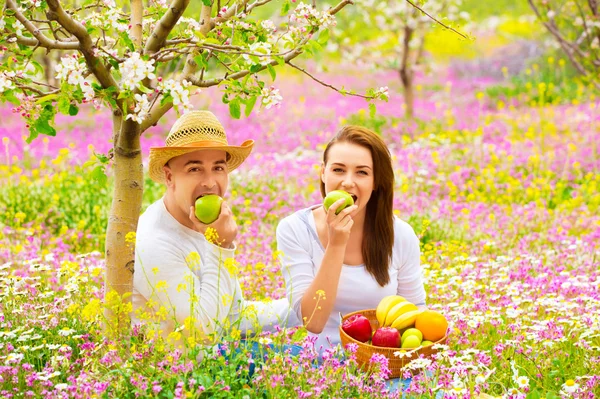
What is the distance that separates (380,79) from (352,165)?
19.6 metres

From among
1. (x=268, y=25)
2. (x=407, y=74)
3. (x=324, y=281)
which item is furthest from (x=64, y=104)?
(x=407, y=74)

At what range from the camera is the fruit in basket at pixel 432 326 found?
356cm

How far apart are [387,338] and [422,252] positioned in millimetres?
2970

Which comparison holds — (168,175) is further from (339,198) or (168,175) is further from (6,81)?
(6,81)

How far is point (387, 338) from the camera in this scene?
352 centimetres

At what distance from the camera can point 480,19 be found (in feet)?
101

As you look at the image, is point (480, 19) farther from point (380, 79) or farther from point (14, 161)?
point (14, 161)

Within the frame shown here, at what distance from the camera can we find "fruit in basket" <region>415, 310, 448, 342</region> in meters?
3.56

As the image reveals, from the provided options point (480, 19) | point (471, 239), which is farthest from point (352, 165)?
point (480, 19)

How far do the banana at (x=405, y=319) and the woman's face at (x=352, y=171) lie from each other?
27.6 inches

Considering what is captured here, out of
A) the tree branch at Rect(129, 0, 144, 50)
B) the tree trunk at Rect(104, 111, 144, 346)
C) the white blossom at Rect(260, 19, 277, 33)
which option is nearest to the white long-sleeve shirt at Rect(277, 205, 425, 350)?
the tree trunk at Rect(104, 111, 144, 346)

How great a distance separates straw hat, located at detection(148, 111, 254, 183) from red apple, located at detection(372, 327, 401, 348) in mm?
1270

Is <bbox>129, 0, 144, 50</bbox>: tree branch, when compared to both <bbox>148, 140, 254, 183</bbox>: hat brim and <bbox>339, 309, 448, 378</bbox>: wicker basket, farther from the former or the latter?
<bbox>339, 309, 448, 378</bbox>: wicker basket

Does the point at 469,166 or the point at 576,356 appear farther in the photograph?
the point at 469,166
